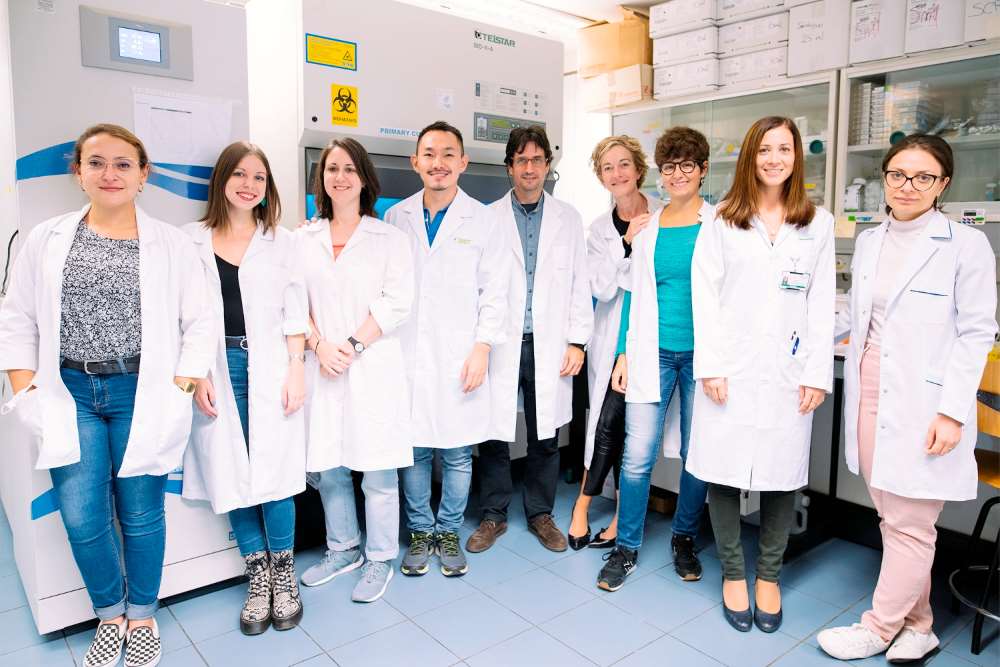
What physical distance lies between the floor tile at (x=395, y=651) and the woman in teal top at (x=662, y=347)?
25.3 inches

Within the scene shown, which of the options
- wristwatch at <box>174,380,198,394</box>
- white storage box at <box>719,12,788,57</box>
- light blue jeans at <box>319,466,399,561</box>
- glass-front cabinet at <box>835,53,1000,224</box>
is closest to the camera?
wristwatch at <box>174,380,198,394</box>

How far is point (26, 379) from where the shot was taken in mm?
1788

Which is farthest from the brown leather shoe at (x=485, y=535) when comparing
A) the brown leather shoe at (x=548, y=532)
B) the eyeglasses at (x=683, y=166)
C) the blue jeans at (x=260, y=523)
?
the eyeglasses at (x=683, y=166)

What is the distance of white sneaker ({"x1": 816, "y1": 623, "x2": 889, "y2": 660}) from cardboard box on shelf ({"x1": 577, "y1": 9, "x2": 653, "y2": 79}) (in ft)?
10.9

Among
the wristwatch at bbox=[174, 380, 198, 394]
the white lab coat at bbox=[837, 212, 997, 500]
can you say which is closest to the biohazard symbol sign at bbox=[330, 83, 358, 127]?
the wristwatch at bbox=[174, 380, 198, 394]

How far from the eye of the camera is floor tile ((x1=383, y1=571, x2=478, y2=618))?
89.4 inches

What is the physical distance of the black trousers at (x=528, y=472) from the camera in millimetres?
2709

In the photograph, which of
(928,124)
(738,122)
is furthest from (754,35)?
(928,124)

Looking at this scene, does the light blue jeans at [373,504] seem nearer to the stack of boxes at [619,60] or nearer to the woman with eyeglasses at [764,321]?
the woman with eyeglasses at [764,321]

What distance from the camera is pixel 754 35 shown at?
145 inches

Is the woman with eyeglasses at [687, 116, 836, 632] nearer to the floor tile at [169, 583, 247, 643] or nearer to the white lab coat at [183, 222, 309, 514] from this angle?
the white lab coat at [183, 222, 309, 514]

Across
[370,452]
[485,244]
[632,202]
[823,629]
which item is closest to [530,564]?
[370,452]

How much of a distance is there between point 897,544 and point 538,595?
1.09 metres

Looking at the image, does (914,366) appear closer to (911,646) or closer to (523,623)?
(911,646)
